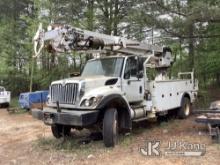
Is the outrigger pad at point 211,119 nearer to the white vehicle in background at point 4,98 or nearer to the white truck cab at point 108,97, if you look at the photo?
the white truck cab at point 108,97

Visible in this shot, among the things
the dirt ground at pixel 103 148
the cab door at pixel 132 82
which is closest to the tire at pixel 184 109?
the dirt ground at pixel 103 148

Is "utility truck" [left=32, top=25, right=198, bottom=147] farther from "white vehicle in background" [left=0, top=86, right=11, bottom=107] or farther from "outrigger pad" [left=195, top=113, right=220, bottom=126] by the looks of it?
"white vehicle in background" [left=0, top=86, right=11, bottom=107]

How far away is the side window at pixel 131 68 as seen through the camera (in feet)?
30.3

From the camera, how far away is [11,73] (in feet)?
90.8

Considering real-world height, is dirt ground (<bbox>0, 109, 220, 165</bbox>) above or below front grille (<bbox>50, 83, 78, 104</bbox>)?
below

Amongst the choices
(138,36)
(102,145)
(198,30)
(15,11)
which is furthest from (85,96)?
(15,11)

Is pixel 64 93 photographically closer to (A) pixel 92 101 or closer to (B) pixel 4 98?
(A) pixel 92 101

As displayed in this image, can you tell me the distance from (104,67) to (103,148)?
7.91ft

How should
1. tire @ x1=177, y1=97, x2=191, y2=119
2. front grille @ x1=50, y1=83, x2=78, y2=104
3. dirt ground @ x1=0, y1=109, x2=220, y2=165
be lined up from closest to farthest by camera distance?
dirt ground @ x1=0, y1=109, x2=220, y2=165
front grille @ x1=50, y1=83, x2=78, y2=104
tire @ x1=177, y1=97, x2=191, y2=119

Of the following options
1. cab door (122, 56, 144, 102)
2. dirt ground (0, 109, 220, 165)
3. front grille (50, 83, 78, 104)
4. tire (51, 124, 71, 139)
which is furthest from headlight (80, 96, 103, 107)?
tire (51, 124, 71, 139)

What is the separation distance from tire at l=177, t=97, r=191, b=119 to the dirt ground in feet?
2.23

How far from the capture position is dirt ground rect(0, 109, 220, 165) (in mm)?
6902

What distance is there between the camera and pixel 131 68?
9.46 metres

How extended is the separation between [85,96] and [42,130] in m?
4.02
